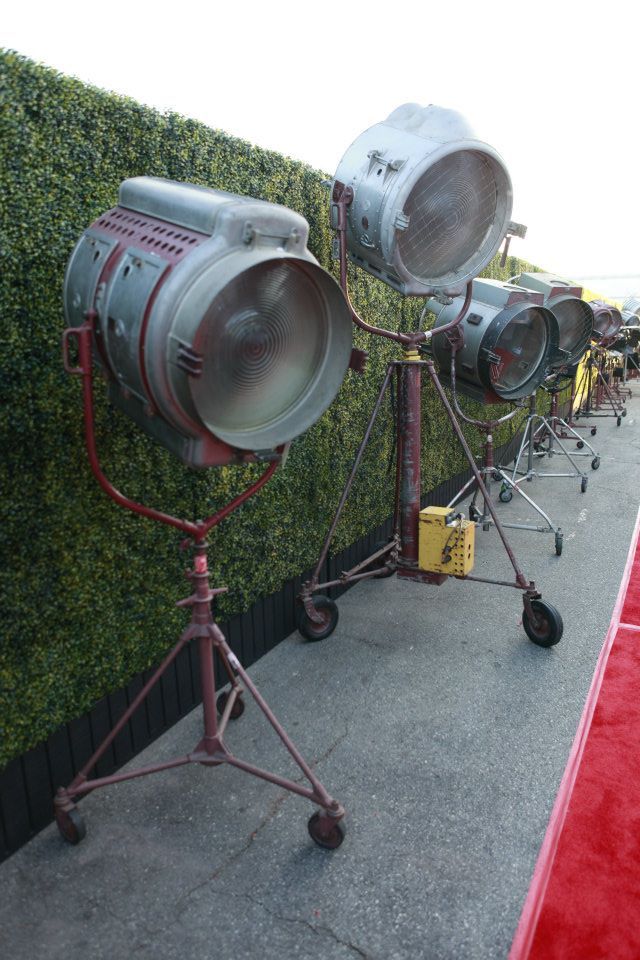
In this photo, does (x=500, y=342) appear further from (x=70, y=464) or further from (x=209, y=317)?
(x=209, y=317)

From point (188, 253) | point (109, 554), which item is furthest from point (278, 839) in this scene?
point (188, 253)

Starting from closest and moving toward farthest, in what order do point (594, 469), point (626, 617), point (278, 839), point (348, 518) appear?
1. point (278, 839)
2. point (626, 617)
3. point (348, 518)
4. point (594, 469)

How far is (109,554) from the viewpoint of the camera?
10.3ft

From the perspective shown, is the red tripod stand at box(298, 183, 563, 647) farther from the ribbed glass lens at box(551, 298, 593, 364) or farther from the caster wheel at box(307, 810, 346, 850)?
the ribbed glass lens at box(551, 298, 593, 364)

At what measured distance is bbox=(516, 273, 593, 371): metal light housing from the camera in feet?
24.8

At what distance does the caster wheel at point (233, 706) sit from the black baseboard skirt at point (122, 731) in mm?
190

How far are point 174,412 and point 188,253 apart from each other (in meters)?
0.50

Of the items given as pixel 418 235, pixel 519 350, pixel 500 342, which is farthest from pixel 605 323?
pixel 418 235

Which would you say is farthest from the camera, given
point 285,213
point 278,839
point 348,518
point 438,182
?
point 348,518

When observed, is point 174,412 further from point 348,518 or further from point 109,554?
point 348,518

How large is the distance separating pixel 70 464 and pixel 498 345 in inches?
152

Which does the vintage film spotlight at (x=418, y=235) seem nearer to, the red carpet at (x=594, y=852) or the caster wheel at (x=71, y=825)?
the red carpet at (x=594, y=852)

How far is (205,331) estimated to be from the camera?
2029 mm

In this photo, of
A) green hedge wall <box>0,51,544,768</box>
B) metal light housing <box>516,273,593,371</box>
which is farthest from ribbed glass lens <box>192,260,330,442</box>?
metal light housing <box>516,273,593,371</box>
